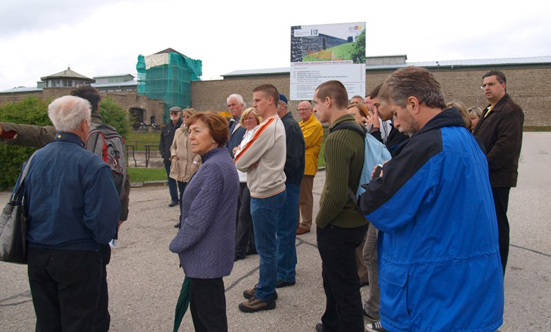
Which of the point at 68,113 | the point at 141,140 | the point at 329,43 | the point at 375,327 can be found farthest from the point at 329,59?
the point at 141,140

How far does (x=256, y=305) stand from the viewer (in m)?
3.62

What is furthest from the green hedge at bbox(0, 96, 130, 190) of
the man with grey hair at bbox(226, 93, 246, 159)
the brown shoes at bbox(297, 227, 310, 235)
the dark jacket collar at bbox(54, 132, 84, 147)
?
the dark jacket collar at bbox(54, 132, 84, 147)

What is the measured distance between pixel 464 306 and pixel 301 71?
14795 mm

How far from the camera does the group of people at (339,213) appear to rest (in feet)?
5.71

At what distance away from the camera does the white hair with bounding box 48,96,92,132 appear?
2514 millimetres

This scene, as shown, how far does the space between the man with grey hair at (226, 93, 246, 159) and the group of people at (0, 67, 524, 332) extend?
1.37 metres

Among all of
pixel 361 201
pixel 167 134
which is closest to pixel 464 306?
pixel 361 201

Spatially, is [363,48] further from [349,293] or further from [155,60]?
[155,60]

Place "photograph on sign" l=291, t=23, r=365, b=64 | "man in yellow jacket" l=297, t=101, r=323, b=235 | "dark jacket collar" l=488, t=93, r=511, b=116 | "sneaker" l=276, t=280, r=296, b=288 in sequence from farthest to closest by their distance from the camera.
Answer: "photograph on sign" l=291, t=23, r=365, b=64
"man in yellow jacket" l=297, t=101, r=323, b=235
"sneaker" l=276, t=280, r=296, b=288
"dark jacket collar" l=488, t=93, r=511, b=116

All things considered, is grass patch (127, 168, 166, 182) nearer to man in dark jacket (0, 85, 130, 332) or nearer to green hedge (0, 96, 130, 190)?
green hedge (0, 96, 130, 190)

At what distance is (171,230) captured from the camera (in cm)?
643

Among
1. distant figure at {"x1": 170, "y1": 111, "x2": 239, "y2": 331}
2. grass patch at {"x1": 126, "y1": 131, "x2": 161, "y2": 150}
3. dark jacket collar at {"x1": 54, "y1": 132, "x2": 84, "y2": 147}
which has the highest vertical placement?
dark jacket collar at {"x1": 54, "y1": 132, "x2": 84, "y2": 147}

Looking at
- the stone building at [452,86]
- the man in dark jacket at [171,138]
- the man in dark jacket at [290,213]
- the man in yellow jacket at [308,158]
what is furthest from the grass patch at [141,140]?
the man in dark jacket at [290,213]

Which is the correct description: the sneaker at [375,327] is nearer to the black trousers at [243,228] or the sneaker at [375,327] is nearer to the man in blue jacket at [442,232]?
the man in blue jacket at [442,232]
